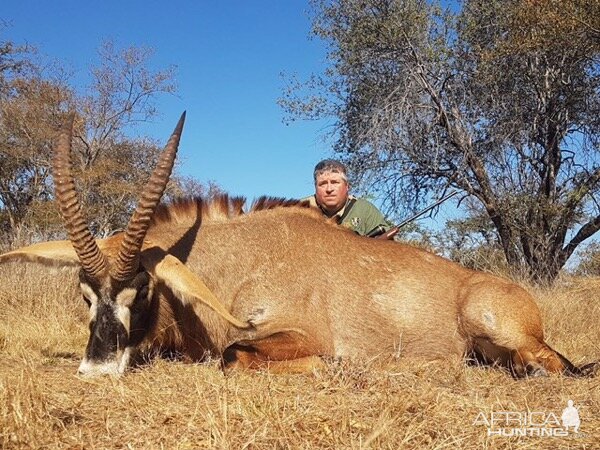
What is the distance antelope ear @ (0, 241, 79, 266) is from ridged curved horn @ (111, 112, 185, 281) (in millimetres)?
700

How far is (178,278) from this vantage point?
4.11m

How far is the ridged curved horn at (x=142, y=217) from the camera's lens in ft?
12.9

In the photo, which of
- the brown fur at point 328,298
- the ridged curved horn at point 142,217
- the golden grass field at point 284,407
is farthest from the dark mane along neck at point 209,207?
the golden grass field at point 284,407

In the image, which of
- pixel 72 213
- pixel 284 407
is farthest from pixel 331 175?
pixel 284 407

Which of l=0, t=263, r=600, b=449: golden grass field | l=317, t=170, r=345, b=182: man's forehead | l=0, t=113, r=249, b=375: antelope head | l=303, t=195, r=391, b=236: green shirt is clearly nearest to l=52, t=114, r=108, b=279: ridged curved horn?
l=0, t=113, r=249, b=375: antelope head

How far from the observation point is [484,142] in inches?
500

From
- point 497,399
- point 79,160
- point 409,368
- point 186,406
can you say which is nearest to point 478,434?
point 497,399

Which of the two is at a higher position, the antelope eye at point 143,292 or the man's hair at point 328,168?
the man's hair at point 328,168

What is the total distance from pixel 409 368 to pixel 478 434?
63.6 inches

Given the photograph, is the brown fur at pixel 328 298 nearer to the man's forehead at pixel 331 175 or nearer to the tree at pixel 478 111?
the man's forehead at pixel 331 175

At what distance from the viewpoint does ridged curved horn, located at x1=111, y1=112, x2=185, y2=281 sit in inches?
155

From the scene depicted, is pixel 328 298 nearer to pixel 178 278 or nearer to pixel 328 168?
pixel 178 278

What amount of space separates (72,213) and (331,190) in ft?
10.2

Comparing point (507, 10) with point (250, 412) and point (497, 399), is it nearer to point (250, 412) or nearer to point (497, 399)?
point (497, 399)
